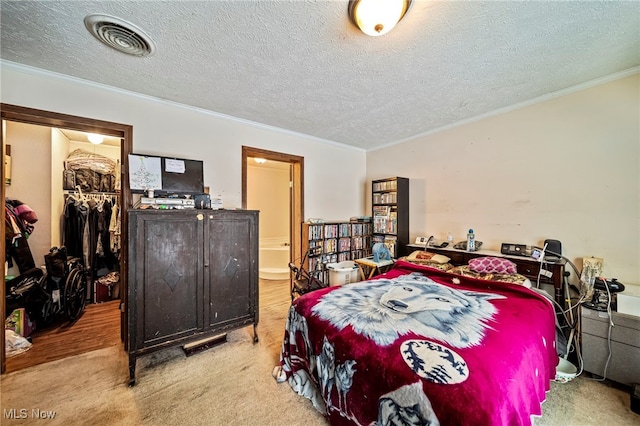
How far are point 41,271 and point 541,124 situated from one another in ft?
19.6

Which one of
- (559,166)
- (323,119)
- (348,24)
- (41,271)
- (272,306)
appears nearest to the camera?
(348,24)

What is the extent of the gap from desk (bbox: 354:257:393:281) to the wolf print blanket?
1.07 meters

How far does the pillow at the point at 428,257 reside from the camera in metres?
2.83

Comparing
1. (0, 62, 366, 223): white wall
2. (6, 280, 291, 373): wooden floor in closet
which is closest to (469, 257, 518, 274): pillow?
(0, 62, 366, 223): white wall

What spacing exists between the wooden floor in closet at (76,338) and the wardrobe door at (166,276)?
86cm

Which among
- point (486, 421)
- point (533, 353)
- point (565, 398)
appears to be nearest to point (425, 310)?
point (533, 353)

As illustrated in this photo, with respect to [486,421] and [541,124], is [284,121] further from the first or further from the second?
[486,421]

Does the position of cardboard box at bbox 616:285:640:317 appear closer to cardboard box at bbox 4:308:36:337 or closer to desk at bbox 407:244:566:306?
desk at bbox 407:244:566:306

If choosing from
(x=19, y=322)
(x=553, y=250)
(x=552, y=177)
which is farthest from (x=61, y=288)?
(x=552, y=177)

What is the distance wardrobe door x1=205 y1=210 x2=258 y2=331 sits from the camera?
222 cm

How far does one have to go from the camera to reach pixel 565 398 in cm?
167

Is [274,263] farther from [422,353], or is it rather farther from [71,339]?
[422,353]

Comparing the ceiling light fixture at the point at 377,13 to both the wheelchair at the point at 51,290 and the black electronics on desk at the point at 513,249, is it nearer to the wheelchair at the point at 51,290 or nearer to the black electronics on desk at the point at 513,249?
the black electronics on desk at the point at 513,249

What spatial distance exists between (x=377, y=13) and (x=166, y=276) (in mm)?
2483
